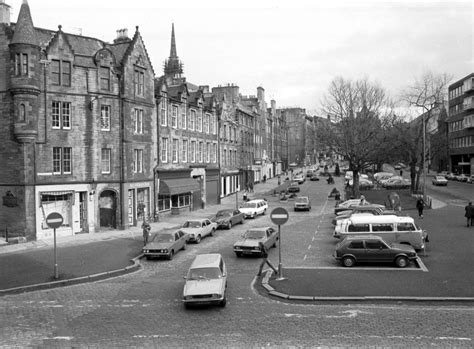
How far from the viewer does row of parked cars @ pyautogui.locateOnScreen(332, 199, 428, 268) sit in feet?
68.8

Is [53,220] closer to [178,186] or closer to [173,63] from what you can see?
[178,186]

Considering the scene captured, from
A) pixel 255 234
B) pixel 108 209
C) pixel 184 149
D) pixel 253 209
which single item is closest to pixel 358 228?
pixel 255 234

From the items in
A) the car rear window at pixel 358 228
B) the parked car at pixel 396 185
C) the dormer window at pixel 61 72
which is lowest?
the car rear window at pixel 358 228

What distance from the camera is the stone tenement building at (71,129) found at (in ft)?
97.5

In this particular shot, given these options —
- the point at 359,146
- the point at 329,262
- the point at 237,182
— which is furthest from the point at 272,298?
the point at 237,182

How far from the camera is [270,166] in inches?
3927

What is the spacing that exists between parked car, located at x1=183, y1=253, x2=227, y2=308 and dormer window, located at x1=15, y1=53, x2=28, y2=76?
1936 centimetres

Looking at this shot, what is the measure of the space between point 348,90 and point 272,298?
142ft

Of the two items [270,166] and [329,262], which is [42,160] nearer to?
[329,262]

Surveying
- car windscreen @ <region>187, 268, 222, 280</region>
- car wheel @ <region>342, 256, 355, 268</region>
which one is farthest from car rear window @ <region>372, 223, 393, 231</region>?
car windscreen @ <region>187, 268, 222, 280</region>

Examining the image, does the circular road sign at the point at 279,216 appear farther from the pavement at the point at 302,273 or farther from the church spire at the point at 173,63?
the church spire at the point at 173,63

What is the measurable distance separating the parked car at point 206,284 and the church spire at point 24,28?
797 inches

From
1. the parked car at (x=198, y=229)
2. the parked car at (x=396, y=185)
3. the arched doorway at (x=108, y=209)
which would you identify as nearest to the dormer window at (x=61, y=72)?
the arched doorway at (x=108, y=209)

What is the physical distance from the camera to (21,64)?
29.3 meters
